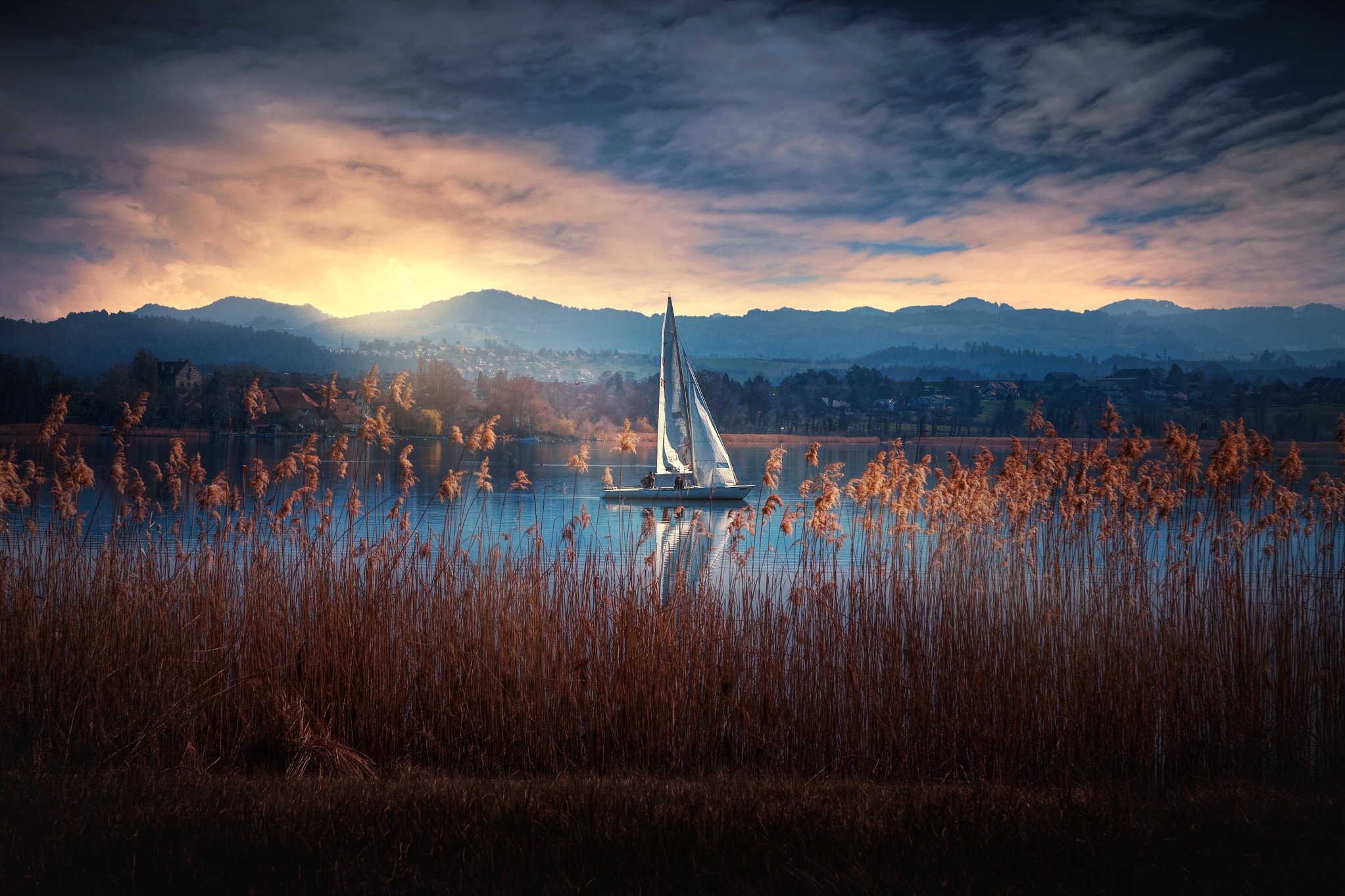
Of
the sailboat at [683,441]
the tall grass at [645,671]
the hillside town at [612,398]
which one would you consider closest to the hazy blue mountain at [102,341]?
the hillside town at [612,398]

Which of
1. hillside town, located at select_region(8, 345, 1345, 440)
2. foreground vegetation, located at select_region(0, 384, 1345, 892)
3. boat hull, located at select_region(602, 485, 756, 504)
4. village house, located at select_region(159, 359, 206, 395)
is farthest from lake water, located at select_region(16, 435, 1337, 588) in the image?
village house, located at select_region(159, 359, 206, 395)

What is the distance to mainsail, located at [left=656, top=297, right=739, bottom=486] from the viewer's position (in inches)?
1292

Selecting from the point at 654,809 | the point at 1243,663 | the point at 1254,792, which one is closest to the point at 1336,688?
the point at 1243,663

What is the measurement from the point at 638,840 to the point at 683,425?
29.8 metres

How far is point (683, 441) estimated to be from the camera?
1323 inches

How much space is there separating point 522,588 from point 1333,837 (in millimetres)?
5103

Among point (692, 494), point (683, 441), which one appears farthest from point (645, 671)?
point (683, 441)

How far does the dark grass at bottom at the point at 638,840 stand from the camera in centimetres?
334

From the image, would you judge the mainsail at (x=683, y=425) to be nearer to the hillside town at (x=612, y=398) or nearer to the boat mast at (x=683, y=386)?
the boat mast at (x=683, y=386)

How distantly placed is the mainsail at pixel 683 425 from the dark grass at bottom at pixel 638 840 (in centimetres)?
2847

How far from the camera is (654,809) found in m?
3.89

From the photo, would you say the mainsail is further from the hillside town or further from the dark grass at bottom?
the dark grass at bottom

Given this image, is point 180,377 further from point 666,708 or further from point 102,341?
point 666,708

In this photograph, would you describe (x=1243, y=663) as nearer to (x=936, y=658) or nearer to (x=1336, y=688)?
(x=1336, y=688)
